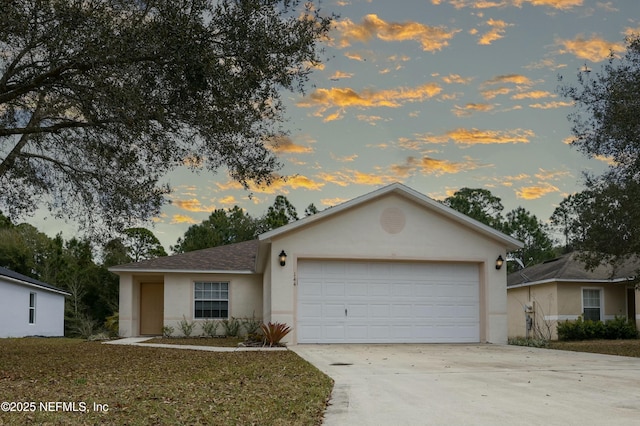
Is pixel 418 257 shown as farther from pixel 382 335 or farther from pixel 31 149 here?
pixel 31 149

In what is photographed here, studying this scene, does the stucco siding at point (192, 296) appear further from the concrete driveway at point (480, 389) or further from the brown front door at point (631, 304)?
the brown front door at point (631, 304)

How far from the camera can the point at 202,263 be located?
83.9 feet

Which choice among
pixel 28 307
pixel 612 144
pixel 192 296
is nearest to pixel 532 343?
pixel 612 144

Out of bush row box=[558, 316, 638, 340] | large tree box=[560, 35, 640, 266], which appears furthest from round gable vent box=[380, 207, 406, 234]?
bush row box=[558, 316, 638, 340]

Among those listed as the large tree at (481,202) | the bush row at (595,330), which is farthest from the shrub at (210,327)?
the large tree at (481,202)

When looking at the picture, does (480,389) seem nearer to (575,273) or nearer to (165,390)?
(165,390)

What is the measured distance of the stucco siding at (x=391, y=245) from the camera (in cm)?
1881

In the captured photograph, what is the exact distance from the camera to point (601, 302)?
89.6 feet

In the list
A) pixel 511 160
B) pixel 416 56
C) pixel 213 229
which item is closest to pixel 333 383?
pixel 416 56

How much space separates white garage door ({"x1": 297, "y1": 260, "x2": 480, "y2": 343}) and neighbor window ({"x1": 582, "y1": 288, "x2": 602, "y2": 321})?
9.55m

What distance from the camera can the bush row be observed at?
25219mm

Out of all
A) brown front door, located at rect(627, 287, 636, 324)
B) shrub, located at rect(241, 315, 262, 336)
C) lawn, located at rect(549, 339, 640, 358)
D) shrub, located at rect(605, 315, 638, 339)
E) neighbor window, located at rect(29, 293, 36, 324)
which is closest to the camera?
lawn, located at rect(549, 339, 640, 358)

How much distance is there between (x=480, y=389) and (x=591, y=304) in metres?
20.4

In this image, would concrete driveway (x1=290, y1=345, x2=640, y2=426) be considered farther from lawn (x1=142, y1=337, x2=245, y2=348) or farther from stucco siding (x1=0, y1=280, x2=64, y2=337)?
stucco siding (x1=0, y1=280, x2=64, y2=337)
